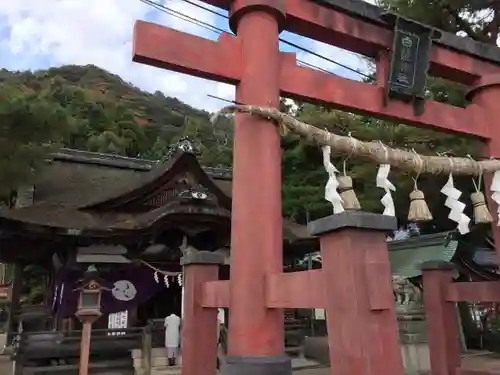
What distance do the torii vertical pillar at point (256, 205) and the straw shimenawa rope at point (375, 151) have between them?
0.12m

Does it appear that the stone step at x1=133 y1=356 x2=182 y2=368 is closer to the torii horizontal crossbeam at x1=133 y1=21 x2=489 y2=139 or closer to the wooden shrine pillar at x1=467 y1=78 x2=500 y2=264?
the wooden shrine pillar at x1=467 y1=78 x2=500 y2=264

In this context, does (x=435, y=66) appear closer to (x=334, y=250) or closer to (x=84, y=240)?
(x=334, y=250)

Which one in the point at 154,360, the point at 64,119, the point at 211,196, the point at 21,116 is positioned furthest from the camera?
the point at 211,196

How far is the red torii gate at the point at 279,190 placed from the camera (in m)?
1.98

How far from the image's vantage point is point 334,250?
6.73 feet

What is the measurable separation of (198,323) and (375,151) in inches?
78.6

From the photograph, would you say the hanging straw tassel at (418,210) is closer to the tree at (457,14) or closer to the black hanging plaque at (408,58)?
the black hanging plaque at (408,58)

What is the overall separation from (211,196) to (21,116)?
479 centimetres

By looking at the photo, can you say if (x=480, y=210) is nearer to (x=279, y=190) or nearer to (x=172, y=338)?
(x=279, y=190)

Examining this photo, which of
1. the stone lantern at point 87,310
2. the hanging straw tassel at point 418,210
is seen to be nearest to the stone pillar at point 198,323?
the hanging straw tassel at point 418,210

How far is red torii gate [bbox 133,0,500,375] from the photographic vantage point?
198 cm

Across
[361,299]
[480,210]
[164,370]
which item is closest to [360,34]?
[480,210]

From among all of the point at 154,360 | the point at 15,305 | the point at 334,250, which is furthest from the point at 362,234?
the point at 15,305

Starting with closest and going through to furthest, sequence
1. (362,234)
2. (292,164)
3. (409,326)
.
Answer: (362,234), (409,326), (292,164)
